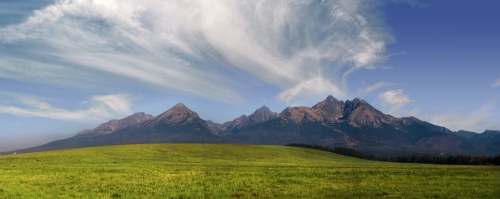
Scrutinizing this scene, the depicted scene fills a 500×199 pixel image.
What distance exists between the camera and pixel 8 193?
2303cm

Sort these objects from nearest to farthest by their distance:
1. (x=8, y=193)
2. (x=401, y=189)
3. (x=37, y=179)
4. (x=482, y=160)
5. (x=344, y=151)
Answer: (x=8, y=193) < (x=401, y=189) < (x=37, y=179) < (x=482, y=160) < (x=344, y=151)

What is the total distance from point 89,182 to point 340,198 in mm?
24236

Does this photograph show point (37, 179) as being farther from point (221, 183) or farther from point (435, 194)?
point (435, 194)

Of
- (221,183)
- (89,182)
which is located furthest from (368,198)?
(89,182)

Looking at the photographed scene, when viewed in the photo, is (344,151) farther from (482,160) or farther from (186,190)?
(186,190)

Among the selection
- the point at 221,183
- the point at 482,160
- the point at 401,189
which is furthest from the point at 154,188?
the point at 482,160

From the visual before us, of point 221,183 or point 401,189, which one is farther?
point 221,183

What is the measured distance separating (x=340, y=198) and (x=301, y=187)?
5.06 meters

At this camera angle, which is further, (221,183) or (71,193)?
(221,183)

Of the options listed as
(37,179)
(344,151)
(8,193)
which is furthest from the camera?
(344,151)

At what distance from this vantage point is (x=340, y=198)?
21562 mm

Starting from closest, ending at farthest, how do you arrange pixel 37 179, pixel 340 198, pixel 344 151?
pixel 340 198, pixel 37 179, pixel 344 151

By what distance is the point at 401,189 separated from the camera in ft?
82.8

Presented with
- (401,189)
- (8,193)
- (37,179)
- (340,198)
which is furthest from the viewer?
(37,179)
